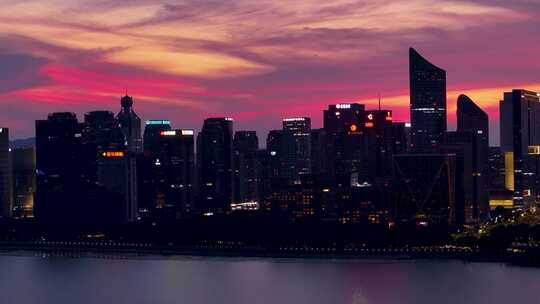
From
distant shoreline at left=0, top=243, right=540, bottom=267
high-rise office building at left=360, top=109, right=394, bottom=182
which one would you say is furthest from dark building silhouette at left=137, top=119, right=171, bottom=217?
distant shoreline at left=0, top=243, right=540, bottom=267

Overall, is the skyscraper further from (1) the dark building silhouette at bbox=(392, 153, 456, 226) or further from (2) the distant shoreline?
(1) the dark building silhouette at bbox=(392, 153, 456, 226)

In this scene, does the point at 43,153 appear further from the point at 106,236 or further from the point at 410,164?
the point at 410,164

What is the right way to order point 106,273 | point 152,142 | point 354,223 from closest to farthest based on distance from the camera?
point 106,273, point 354,223, point 152,142

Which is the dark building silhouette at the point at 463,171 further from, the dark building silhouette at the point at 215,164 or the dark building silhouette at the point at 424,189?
the dark building silhouette at the point at 215,164

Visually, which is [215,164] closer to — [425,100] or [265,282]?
[425,100]

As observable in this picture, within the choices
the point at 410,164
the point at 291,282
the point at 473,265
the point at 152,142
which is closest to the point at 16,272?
the point at 291,282

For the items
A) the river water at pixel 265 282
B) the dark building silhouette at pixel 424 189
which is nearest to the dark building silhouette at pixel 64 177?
the dark building silhouette at pixel 424 189
